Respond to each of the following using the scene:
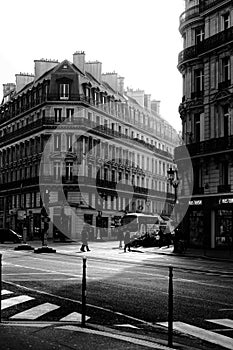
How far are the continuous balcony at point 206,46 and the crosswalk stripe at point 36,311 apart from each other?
1244 inches

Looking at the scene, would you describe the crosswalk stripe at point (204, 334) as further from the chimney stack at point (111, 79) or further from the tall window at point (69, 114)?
the chimney stack at point (111, 79)

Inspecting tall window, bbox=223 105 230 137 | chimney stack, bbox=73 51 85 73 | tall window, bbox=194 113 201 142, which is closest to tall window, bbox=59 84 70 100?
chimney stack, bbox=73 51 85 73

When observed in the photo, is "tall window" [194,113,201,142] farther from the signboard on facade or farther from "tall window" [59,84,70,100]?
"tall window" [59,84,70,100]

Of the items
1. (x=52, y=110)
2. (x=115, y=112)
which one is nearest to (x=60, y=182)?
(x=52, y=110)

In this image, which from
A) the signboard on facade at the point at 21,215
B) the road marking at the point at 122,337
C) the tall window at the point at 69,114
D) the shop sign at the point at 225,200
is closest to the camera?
the road marking at the point at 122,337

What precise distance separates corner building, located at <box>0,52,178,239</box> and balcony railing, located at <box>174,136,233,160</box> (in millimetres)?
26167

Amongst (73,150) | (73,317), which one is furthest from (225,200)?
(73,150)

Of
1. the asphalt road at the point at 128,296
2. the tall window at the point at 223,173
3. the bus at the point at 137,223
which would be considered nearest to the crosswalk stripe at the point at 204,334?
the asphalt road at the point at 128,296

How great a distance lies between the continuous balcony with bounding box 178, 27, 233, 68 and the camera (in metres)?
41.0

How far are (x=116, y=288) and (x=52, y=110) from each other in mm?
59559

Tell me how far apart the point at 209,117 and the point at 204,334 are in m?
34.1

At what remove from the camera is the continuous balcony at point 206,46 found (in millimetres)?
41031

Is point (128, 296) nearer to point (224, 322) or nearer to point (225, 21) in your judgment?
point (224, 322)

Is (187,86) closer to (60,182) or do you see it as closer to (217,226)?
(217,226)
